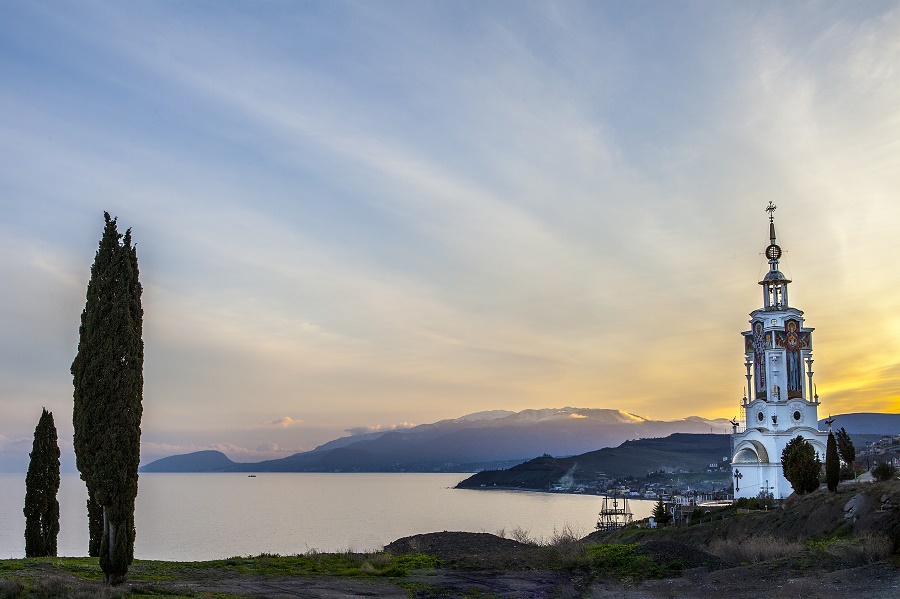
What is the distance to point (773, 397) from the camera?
67.5 metres

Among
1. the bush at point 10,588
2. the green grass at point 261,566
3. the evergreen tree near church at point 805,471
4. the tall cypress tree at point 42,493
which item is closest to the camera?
the bush at point 10,588

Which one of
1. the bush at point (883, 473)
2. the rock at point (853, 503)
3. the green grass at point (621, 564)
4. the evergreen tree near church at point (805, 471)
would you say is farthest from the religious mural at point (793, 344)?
the green grass at point (621, 564)

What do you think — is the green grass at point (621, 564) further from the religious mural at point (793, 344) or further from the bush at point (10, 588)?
the religious mural at point (793, 344)

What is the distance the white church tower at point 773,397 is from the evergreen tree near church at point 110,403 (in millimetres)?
58675

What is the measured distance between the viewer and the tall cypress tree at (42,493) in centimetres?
3422

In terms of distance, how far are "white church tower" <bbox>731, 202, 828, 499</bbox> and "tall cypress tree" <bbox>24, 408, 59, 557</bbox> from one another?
5553 cm

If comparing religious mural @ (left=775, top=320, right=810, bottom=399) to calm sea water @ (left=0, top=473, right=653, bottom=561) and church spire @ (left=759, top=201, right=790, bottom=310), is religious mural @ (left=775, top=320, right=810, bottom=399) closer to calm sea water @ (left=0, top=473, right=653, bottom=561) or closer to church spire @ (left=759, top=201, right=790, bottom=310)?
church spire @ (left=759, top=201, right=790, bottom=310)

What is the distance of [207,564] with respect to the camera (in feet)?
86.2

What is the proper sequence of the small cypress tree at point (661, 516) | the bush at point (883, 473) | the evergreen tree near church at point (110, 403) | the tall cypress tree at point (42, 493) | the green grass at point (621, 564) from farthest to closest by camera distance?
the small cypress tree at point (661, 516), the bush at point (883, 473), the tall cypress tree at point (42, 493), the green grass at point (621, 564), the evergreen tree near church at point (110, 403)

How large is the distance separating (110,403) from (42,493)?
61.5 feet

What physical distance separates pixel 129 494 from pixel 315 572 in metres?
7.41

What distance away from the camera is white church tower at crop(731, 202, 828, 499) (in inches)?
2603

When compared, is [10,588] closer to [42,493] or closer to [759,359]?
[42,493]

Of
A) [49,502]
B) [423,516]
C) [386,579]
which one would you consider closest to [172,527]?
[423,516]
